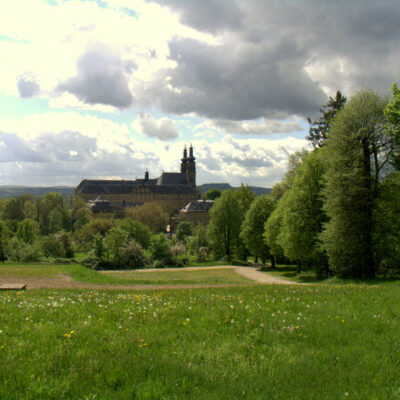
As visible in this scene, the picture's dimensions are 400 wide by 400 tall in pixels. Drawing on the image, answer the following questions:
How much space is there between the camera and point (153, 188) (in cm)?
18162

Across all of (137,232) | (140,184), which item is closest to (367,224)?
(137,232)

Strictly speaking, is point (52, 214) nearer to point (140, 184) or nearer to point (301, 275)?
point (301, 275)

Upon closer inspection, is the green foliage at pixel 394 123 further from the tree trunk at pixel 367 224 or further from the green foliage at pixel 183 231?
the green foliage at pixel 183 231

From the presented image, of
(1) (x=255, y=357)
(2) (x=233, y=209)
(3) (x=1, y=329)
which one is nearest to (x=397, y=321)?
(1) (x=255, y=357)

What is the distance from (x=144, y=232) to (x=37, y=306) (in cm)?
5446

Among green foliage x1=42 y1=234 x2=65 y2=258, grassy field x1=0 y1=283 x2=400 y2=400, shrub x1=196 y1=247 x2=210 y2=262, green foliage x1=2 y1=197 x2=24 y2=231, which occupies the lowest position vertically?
shrub x1=196 y1=247 x2=210 y2=262

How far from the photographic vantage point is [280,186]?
5994 centimetres

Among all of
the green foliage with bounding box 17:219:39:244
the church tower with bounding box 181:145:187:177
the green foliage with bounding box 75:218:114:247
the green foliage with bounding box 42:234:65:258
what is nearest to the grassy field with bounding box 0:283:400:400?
the green foliage with bounding box 42:234:65:258

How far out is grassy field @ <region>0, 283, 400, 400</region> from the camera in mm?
4879

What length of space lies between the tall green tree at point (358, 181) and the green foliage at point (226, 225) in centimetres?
3324

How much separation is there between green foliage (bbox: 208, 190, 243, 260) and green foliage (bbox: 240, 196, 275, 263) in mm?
8822

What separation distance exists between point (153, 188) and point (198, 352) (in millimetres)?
177184

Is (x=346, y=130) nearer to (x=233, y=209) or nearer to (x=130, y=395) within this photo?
(x=130, y=395)

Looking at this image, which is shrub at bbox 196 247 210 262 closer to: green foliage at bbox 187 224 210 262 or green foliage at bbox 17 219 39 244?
green foliage at bbox 187 224 210 262
